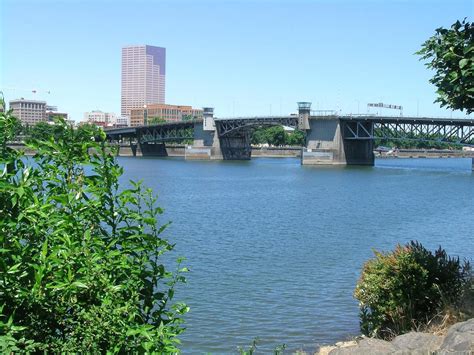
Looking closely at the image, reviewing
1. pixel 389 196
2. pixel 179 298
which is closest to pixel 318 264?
pixel 179 298

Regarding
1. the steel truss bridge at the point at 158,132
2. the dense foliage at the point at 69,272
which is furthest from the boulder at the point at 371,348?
the steel truss bridge at the point at 158,132

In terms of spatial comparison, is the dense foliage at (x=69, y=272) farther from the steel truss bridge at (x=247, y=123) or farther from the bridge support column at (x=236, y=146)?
the bridge support column at (x=236, y=146)

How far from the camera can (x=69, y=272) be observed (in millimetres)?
6164

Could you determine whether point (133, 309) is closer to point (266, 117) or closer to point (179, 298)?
point (179, 298)

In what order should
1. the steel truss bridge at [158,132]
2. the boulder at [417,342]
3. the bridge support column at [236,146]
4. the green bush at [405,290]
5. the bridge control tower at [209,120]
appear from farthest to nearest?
the steel truss bridge at [158,132]
the bridge support column at [236,146]
the bridge control tower at [209,120]
the green bush at [405,290]
the boulder at [417,342]

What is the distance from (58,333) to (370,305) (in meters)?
8.10

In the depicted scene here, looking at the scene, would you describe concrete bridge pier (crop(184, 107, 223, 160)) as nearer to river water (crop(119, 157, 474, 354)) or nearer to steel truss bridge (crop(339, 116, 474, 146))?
steel truss bridge (crop(339, 116, 474, 146))

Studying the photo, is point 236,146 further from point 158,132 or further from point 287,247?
point 287,247

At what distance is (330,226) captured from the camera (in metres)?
38.5

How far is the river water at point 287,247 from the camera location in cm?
1647

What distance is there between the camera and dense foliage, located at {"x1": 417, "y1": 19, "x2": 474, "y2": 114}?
35.2 feet

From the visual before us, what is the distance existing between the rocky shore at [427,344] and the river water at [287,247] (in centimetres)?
487

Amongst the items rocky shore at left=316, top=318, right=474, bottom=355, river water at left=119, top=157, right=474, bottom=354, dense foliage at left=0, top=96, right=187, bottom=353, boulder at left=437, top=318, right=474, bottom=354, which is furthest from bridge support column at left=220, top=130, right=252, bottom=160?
dense foliage at left=0, top=96, right=187, bottom=353

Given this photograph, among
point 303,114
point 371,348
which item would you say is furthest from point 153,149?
point 371,348
